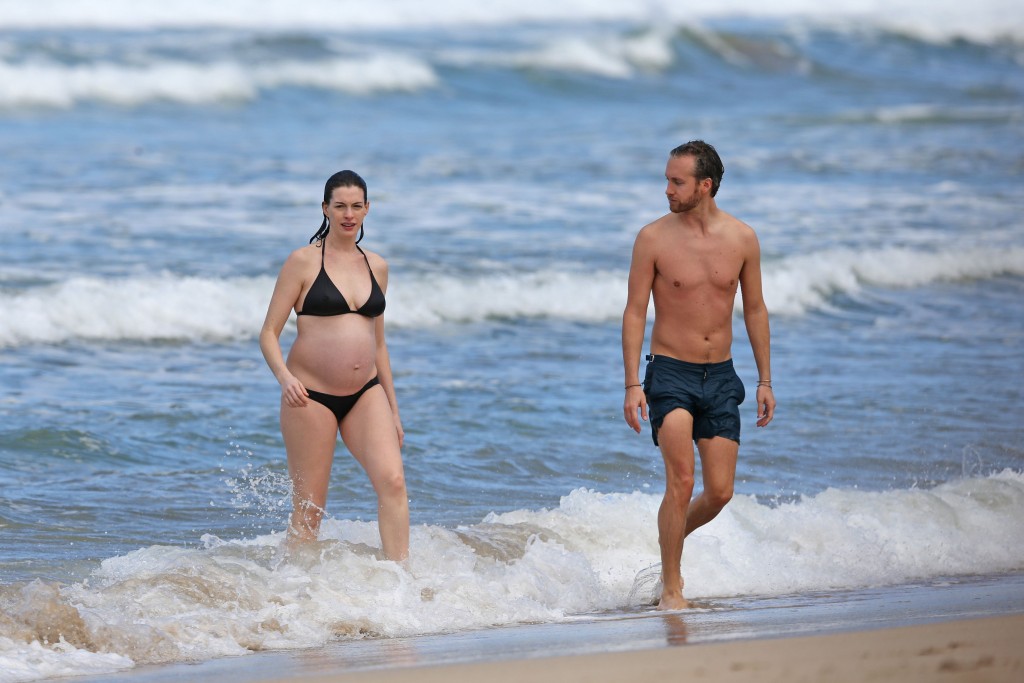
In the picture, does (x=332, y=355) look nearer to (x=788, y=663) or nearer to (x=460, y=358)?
(x=788, y=663)

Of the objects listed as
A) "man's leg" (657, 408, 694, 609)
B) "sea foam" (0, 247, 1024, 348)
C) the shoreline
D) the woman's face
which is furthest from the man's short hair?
"sea foam" (0, 247, 1024, 348)

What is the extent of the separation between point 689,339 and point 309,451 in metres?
1.69

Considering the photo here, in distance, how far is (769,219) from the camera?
20094 millimetres

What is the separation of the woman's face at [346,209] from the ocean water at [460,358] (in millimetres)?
1419

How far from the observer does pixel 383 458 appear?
6.11 m

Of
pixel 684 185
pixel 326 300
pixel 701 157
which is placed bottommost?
pixel 326 300

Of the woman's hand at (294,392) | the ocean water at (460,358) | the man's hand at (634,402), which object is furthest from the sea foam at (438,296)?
the man's hand at (634,402)

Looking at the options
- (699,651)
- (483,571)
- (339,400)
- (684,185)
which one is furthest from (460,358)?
(699,651)

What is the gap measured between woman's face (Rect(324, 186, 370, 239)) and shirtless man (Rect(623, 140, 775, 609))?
47.0 inches

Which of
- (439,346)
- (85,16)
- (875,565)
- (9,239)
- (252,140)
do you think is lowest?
(875,565)

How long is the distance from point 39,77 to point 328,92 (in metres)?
6.67

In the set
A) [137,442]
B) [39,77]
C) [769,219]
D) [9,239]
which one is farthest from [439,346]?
[39,77]

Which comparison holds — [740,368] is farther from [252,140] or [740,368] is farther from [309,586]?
[252,140]

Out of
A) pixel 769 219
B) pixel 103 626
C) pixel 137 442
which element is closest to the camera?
pixel 103 626
